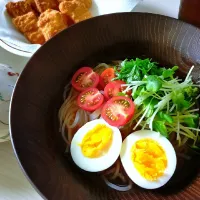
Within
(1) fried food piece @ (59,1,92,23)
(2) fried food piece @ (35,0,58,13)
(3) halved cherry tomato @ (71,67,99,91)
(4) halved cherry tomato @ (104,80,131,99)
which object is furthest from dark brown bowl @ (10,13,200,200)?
(2) fried food piece @ (35,0,58,13)

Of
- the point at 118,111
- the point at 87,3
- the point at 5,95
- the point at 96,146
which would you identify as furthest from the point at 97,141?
the point at 87,3

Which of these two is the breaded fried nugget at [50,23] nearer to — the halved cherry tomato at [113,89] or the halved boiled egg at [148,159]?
the halved cherry tomato at [113,89]

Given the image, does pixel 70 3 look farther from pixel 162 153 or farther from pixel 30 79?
pixel 162 153

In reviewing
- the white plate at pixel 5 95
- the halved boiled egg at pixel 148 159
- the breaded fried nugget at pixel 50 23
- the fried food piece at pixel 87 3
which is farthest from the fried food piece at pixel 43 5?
the halved boiled egg at pixel 148 159

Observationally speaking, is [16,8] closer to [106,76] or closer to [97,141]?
[106,76]

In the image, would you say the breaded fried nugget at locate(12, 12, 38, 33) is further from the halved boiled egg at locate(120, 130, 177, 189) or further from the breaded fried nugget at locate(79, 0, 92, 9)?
the halved boiled egg at locate(120, 130, 177, 189)

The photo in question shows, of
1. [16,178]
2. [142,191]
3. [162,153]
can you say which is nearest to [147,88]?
[162,153]
